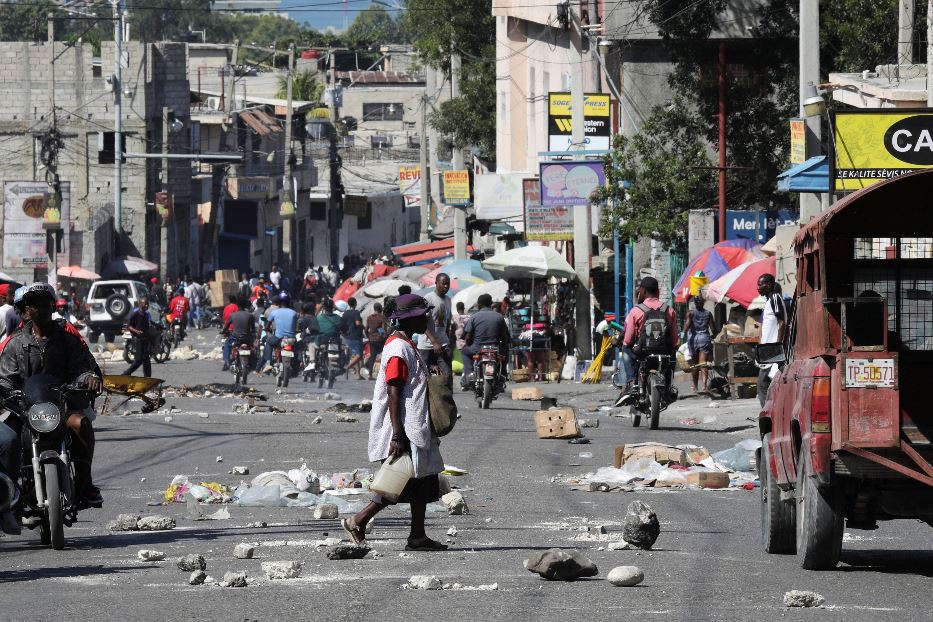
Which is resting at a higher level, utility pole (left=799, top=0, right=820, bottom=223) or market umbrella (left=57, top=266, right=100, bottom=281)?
utility pole (left=799, top=0, right=820, bottom=223)

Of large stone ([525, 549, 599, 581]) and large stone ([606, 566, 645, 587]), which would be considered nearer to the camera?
large stone ([606, 566, 645, 587])

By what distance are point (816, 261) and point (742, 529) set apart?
2754 millimetres

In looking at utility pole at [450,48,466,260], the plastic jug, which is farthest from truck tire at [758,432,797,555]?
utility pole at [450,48,466,260]

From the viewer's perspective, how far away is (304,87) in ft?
366

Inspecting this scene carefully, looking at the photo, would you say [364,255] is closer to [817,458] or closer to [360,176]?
[360,176]

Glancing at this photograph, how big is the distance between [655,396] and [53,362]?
10.6 m

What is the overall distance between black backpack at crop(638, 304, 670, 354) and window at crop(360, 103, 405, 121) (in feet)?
324

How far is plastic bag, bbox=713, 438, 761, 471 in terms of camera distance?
15.3m

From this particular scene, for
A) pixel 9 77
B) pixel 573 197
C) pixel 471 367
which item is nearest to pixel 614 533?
pixel 471 367

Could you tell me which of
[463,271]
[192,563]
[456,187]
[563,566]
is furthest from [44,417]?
[456,187]

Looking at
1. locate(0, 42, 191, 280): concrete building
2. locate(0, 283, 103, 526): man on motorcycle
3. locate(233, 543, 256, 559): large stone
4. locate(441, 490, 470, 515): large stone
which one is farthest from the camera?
locate(0, 42, 191, 280): concrete building

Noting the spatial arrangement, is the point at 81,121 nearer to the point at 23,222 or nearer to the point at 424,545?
the point at 23,222

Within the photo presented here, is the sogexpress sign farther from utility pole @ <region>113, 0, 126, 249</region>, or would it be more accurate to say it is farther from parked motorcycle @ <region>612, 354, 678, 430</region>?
utility pole @ <region>113, 0, 126, 249</region>

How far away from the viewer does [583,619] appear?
7586 mm
